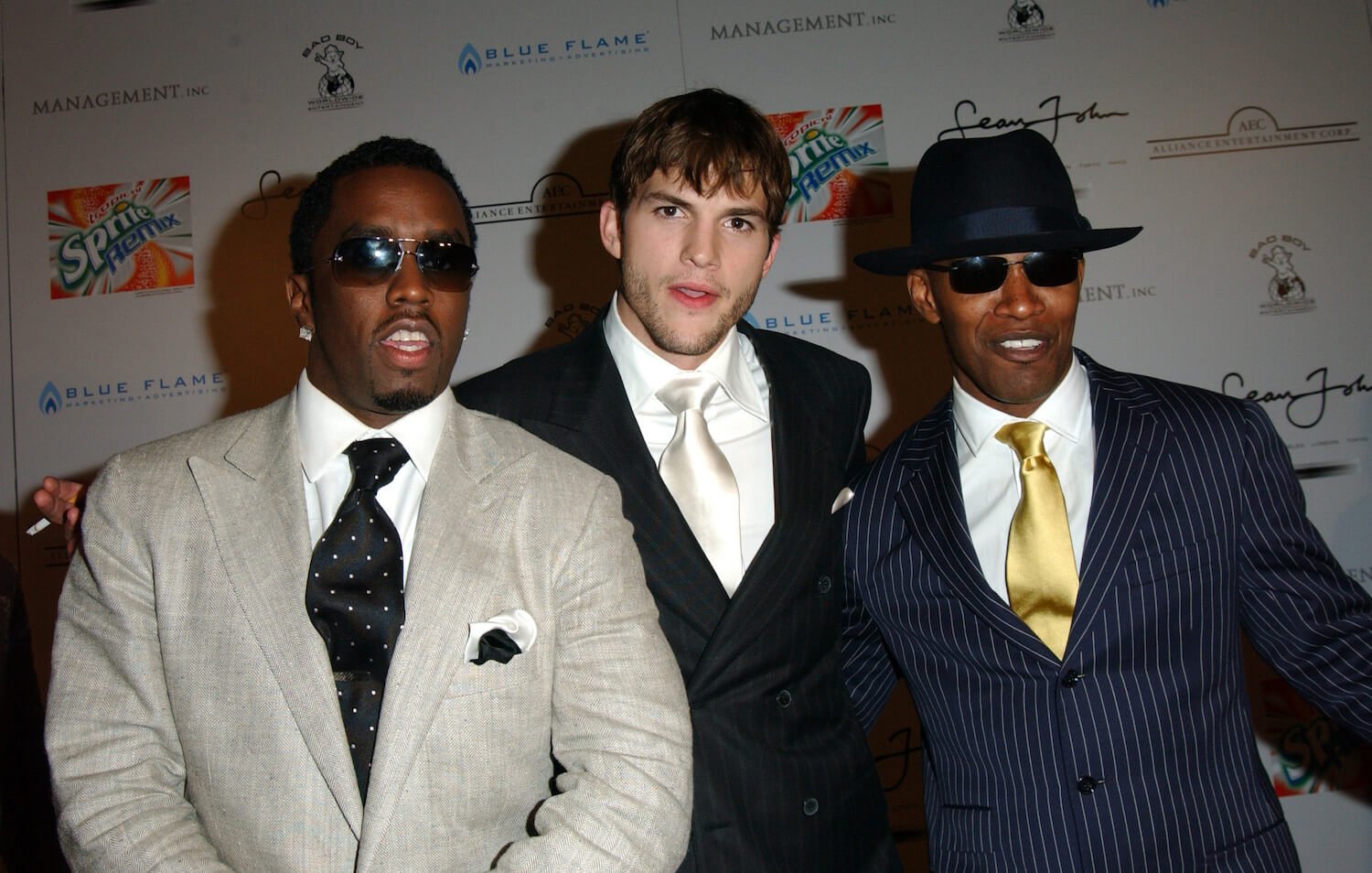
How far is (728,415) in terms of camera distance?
2.21 m

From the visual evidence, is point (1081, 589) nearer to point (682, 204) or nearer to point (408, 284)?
point (682, 204)

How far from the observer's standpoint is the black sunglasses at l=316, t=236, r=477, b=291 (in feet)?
5.54

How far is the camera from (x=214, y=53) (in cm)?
420

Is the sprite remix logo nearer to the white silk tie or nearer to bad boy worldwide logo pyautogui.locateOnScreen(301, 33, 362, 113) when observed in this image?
bad boy worldwide logo pyautogui.locateOnScreen(301, 33, 362, 113)

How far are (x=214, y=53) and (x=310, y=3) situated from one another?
0.45m

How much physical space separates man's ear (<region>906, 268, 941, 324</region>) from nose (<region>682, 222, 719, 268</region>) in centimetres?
46

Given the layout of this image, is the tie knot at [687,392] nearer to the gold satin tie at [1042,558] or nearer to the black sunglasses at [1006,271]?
the black sunglasses at [1006,271]

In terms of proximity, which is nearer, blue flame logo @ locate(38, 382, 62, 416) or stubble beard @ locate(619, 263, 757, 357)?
stubble beard @ locate(619, 263, 757, 357)

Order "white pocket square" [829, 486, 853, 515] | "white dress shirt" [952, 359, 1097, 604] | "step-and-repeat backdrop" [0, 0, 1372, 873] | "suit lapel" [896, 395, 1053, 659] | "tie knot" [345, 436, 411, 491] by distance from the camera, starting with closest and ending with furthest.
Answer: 1. "tie knot" [345, 436, 411, 491]
2. "suit lapel" [896, 395, 1053, 659]
3. "white dress shirt" [952, 359, 1097, 604]
4. "white pocket square" [829, 486, 853, 515]
5. "step-and-repeat backdrop" [0, 0, 1372, 873]

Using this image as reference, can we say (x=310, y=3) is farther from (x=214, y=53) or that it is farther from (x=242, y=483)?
(x=242, y=483)

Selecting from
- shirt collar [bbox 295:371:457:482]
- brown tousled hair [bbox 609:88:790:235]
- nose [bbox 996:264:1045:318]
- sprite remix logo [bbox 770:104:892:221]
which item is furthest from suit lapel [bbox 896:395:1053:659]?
sprite remix logo [bbox 770:104:892:221]

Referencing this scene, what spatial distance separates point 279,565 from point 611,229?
1.14 meters

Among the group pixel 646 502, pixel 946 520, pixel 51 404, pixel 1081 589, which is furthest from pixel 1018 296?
pixel 51 404

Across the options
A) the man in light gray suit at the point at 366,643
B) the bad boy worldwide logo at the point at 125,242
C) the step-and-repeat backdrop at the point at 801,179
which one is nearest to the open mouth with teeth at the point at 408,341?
the man in light gray suit at the point at 366,643
